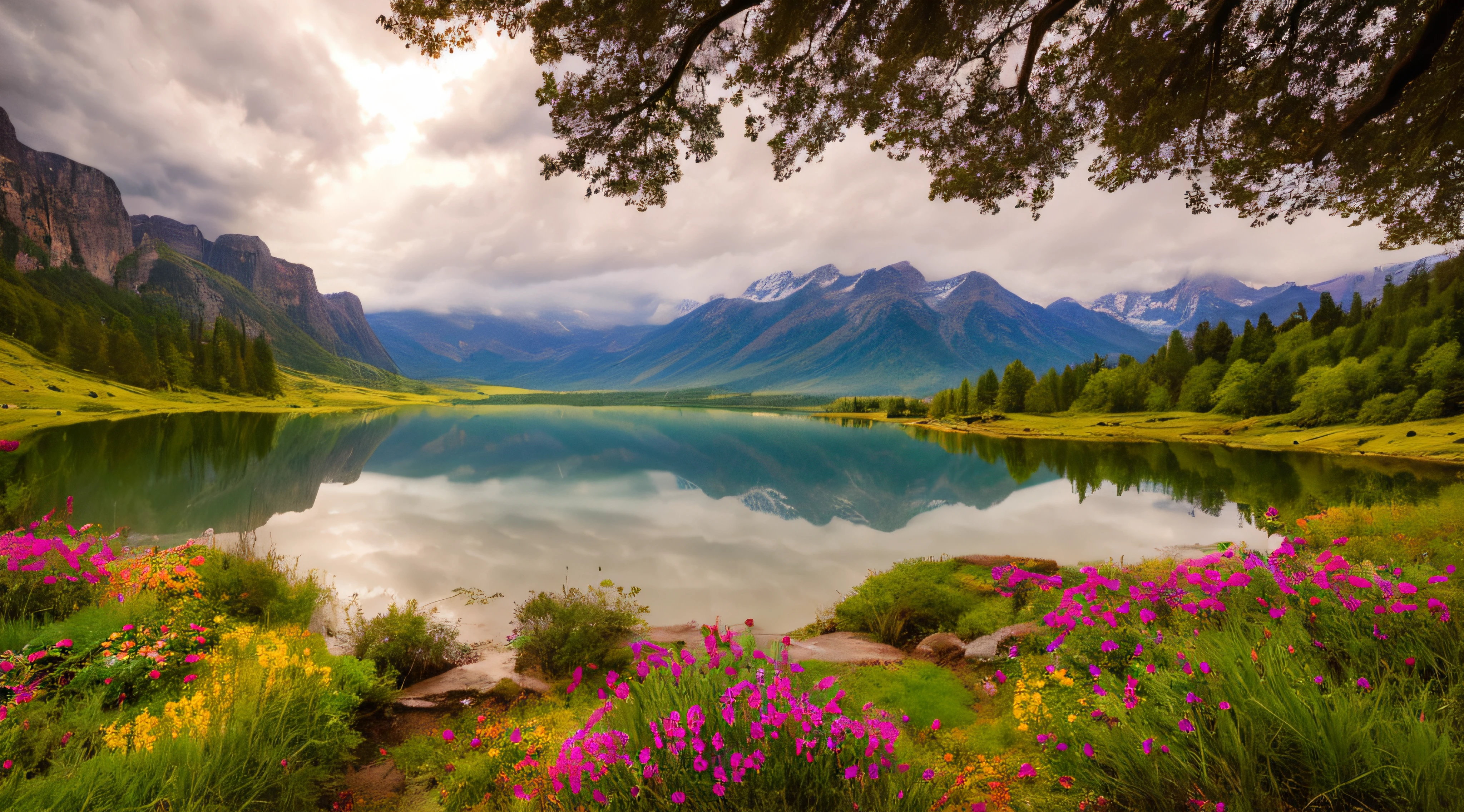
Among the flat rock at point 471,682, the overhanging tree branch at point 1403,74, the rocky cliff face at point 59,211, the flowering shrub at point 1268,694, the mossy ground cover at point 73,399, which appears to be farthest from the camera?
the rocky cliff face at point 59,211

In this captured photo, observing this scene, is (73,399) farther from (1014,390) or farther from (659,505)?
(1014,390)

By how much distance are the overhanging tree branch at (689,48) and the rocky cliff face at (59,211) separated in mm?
221981

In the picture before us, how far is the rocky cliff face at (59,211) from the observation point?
137m

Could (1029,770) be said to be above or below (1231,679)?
below

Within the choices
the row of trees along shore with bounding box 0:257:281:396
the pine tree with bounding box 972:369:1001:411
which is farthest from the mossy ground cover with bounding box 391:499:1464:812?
the row of trees along shore with bounding box 0:257:281:396

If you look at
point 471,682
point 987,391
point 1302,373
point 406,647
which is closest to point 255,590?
point 406,647

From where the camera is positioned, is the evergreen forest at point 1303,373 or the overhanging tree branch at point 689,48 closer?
the overhanging tree branch at point 689,48

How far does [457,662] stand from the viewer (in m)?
7.84

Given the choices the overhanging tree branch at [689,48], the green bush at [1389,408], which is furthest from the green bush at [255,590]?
the green bush at [1389,408]

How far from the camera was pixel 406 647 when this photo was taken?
742 cm

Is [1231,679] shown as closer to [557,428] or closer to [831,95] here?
[831,95]

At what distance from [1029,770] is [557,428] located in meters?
81.3

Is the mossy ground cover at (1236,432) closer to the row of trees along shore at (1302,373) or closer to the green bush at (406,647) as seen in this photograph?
the row of trees along shore at (1302,373)

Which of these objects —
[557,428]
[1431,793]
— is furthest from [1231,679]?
[557,428]
